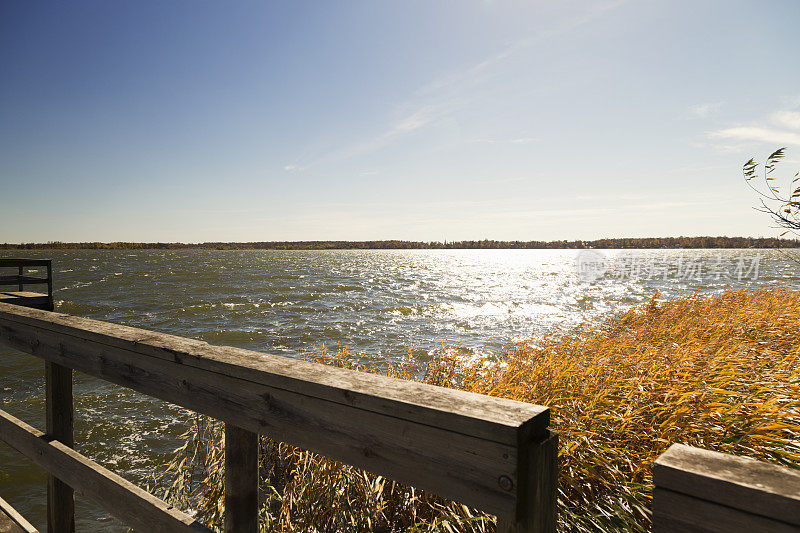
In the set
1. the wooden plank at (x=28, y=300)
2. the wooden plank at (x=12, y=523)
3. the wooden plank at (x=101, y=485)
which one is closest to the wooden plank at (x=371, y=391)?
the wooden plank at (x=101, y=485)

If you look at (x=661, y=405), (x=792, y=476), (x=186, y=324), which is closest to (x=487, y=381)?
(x=661, y=405)

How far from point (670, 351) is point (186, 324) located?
16331 millimetres

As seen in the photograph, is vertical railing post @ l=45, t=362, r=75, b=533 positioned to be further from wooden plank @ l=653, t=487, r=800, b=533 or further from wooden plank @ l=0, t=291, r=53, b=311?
wooden plank @ l=653, t=487, r=800, b=533

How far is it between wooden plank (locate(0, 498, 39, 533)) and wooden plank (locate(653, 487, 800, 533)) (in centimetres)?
368

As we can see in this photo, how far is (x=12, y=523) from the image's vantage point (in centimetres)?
300

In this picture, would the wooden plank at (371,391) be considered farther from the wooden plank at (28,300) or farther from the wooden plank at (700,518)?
the wooden plank at (28,300)

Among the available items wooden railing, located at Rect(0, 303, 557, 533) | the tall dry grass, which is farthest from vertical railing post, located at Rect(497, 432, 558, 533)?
the tall dry grass

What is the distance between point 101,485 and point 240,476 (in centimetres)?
103

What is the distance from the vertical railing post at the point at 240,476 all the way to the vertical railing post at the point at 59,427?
1.66 metres

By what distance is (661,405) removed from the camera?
12.4 ft

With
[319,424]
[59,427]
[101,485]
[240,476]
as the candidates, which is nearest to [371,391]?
[319,424]

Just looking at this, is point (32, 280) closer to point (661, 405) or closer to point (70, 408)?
point (70, 408)

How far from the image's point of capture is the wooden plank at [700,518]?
2.32ft

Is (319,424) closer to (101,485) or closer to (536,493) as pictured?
(536,493)
